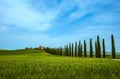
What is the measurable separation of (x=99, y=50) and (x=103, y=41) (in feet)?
5.98

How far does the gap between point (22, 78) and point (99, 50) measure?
31.0 metres

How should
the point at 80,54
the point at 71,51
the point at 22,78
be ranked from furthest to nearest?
the point at 71,51 < the point at 80,54 < the point at 22,78

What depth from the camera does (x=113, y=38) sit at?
1339 inches

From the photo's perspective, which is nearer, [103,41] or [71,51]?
[103,41]

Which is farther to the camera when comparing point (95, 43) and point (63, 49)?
point (63, 49)

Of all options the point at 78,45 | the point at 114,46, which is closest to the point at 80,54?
the point at 78,45

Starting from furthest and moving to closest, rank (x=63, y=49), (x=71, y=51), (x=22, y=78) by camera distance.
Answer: (x=63, y=49) → (x=71, y=51) → (x=22, y=78)

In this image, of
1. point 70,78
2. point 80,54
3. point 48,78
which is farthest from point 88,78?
point 80,54

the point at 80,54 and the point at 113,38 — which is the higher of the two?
the point at 113,38

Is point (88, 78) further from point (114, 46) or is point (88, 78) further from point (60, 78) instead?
point (114, 46)

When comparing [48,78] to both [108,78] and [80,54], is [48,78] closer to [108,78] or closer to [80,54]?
[108,78]

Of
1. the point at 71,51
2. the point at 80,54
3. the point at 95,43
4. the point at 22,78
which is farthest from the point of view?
the point at 71,51

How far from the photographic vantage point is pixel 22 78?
628cm

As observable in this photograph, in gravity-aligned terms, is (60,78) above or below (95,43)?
below
